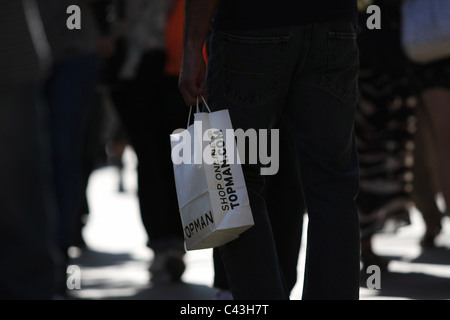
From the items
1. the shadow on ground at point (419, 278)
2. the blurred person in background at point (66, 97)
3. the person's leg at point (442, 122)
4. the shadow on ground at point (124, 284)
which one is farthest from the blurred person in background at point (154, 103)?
the person's leg at point (442, 122)

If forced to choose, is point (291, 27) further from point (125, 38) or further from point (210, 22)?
point (125, 38)

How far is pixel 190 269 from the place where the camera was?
245 inches

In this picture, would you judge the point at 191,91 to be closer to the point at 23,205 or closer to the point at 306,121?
the point at 306,121

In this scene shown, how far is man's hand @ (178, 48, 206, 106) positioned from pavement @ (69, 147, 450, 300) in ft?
5.18

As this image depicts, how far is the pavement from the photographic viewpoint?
5160mm

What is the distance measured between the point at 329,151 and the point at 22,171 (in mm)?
964

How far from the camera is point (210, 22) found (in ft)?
11.3

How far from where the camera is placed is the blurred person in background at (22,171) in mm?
3391

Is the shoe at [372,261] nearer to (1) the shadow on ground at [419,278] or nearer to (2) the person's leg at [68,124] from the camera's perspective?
(1) the shadow on ground at [419,278]

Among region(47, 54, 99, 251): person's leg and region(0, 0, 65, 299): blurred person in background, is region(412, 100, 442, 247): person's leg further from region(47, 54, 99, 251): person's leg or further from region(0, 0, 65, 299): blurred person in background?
region(0, 0, 65, 299): blurred person in background

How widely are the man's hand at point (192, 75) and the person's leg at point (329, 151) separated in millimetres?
296

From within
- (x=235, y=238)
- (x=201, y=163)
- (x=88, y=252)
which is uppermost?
(x=201, y=163)
